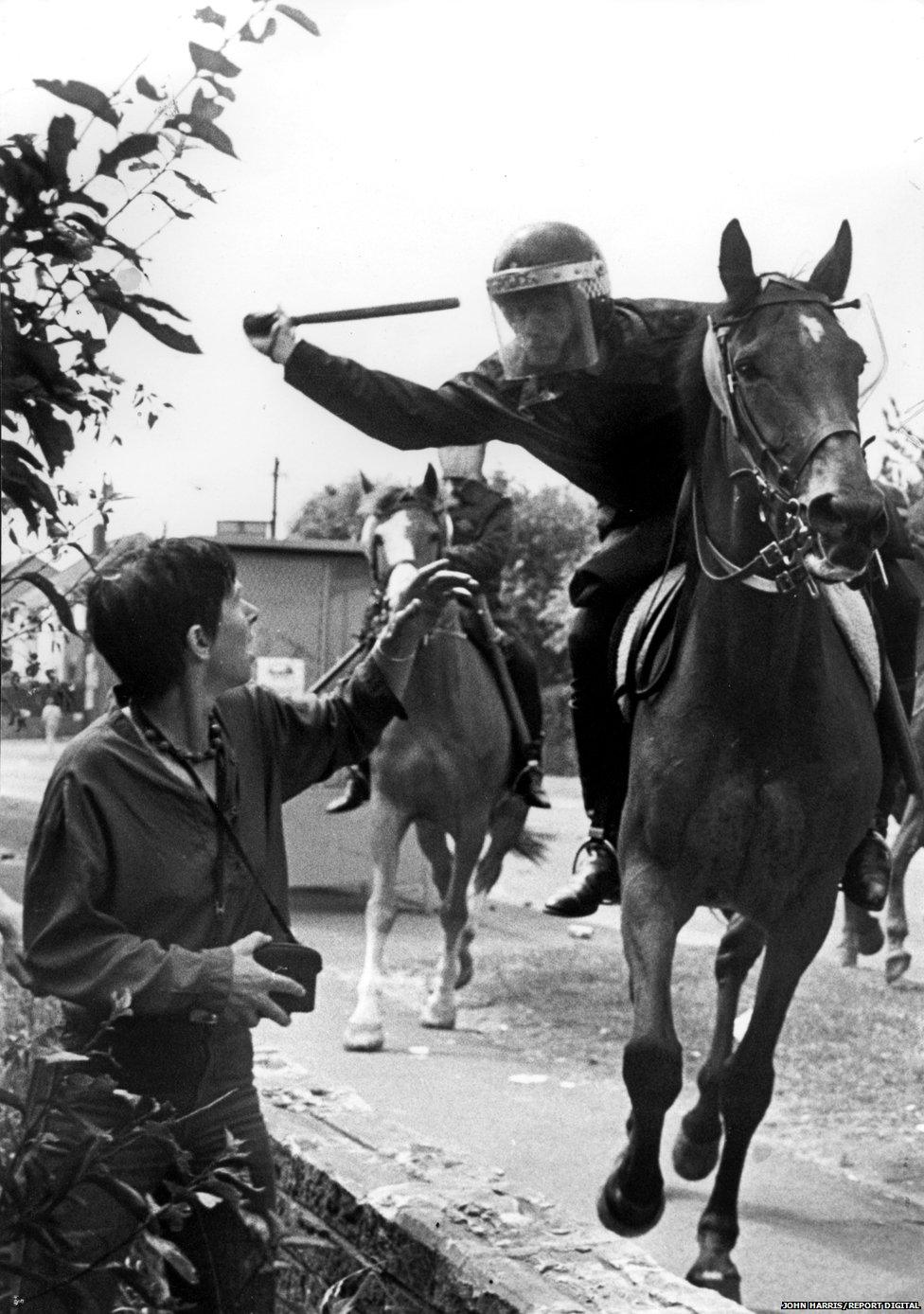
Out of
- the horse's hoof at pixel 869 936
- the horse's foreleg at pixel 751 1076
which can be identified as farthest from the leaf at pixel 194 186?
the horse's hoof at pixel 869 936

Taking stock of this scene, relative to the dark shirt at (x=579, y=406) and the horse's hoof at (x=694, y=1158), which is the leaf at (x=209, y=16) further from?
the horse's hoof at (x=694, y=1158)

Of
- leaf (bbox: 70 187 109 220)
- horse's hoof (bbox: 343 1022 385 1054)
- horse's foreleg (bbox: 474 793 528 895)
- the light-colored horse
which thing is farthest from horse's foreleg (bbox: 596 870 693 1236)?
horse's foreleg (bbox: 474 793 528 895)

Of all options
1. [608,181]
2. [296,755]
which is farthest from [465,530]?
[296,755]

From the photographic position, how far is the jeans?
3.00 metres

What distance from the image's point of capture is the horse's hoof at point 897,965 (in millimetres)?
4551

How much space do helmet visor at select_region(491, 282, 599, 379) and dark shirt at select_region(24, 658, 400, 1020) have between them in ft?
3.32

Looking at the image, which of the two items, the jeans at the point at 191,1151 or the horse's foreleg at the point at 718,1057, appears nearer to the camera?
the jeans at the point at 191,1151

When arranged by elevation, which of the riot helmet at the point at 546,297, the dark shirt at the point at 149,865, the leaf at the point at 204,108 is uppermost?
the leaf at the point at 204,108

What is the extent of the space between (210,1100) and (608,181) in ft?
6.45

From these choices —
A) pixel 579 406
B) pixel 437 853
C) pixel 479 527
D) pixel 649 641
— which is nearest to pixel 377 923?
pixel 437 853

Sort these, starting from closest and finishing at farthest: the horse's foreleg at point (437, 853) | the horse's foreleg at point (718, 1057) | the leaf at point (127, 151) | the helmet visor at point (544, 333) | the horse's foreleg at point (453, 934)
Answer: the leaf at point (127, 151) < the helmet visor at point (544, 333) < the horse's foreleg at point (718, 1057) < the horse's foreleg at point (453, 934) < the horse's foreleg at point (437, 853)

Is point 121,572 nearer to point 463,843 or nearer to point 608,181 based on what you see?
point 608,181

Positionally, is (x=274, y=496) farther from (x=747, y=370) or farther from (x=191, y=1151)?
(x=191, y=1151)

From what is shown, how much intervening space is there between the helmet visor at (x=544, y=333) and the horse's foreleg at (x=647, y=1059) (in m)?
1.02
